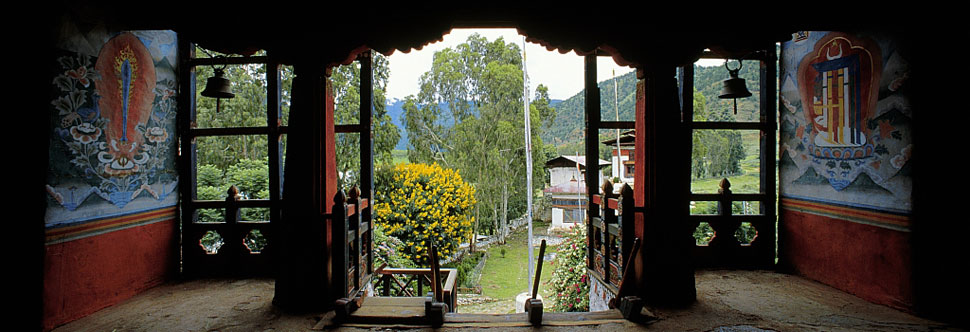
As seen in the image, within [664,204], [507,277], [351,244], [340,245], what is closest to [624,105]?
[507,277]

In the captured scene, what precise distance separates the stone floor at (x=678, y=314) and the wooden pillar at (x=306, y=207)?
0.72 ft

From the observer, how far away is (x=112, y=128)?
3824 mm

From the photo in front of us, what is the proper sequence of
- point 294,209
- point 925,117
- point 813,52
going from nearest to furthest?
point 925,117
point 294,209
point 813,52

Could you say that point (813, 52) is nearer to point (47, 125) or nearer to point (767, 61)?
point (767, 61)

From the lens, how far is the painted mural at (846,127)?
3.57 meters

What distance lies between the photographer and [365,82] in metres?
4.70

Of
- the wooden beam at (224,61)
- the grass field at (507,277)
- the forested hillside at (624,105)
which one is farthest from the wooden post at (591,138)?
the forested hillside at (624,105)

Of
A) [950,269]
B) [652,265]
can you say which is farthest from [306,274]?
[950,269]

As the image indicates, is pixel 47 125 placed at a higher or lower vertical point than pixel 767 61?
lower

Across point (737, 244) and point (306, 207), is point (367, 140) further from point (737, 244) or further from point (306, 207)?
point (737, 244)

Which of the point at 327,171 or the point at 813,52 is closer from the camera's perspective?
the point at 327,171

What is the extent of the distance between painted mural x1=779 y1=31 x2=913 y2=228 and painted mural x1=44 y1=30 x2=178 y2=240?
6970 millimetres

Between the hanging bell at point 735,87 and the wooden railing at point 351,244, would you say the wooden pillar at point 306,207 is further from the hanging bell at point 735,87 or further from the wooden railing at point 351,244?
the hanging bell at point 735,87

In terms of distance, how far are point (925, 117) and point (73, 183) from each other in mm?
7104
